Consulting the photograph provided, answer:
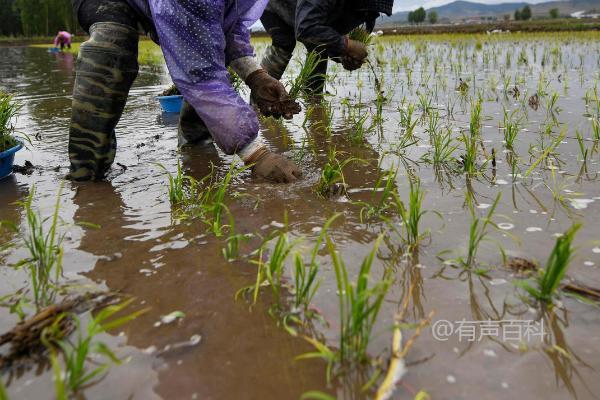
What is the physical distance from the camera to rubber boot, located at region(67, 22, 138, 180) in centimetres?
249

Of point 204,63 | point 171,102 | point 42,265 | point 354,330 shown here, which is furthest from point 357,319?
point 171,102

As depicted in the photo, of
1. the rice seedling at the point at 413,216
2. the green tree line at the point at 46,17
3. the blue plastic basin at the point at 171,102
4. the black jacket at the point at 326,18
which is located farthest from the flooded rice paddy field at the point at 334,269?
the green tree line at the point at 46,17

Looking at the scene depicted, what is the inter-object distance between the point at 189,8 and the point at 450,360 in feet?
6.35

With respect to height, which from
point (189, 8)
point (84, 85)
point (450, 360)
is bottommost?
point (450, 360)

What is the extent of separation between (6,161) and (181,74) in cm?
126

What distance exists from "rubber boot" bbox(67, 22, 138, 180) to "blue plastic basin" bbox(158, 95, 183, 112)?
6.00ft

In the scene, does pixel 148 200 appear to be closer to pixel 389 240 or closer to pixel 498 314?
pixel 389 240

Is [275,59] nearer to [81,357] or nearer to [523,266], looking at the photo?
[523,266]

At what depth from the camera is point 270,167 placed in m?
2.49

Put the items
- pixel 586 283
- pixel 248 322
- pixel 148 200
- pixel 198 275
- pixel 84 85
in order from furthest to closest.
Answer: pixel 84 85 → pixel 148 200 → pixel 198 275 → pixel 586 283 → pixel 248 322

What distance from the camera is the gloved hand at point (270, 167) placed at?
2.49 m

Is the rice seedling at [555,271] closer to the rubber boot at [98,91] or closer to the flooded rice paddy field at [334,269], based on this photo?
the flooded rice paddy field at [334,269]

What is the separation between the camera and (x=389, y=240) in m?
1.82

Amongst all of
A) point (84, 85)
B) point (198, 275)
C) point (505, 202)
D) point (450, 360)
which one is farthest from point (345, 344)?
point (84, 85)
